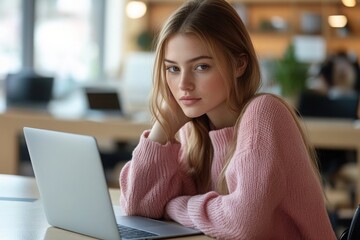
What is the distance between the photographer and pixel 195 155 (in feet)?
6.96

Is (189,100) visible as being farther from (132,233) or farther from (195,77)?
(132,233)

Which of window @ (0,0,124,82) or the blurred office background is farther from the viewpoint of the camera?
window @ (0,0,124,82)

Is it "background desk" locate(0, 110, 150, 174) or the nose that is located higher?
the nose

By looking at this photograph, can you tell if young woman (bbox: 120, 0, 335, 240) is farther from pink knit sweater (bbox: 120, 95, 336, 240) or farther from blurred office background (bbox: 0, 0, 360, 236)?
blurred office background (bbox: 0, 0, 360, 236)

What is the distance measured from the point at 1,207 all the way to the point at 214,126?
21.8 inches

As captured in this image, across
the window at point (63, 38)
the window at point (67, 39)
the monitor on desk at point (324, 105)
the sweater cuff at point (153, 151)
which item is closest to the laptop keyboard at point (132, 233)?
the sweater cuff at point (153, 151)

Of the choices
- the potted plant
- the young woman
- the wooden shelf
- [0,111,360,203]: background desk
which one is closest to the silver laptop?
the young woman

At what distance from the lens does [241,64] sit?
6.61ft

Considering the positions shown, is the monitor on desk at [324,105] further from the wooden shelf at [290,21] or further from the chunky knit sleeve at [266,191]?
the chunky knit sleeve at [266,191]

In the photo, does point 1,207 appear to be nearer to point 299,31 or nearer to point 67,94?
point 67,94

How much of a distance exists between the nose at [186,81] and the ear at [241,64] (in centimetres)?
12

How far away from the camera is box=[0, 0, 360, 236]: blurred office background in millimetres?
8070

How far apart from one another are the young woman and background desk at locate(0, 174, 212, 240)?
13 cm

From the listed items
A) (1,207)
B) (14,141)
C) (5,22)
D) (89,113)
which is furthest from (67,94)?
(1,207)
